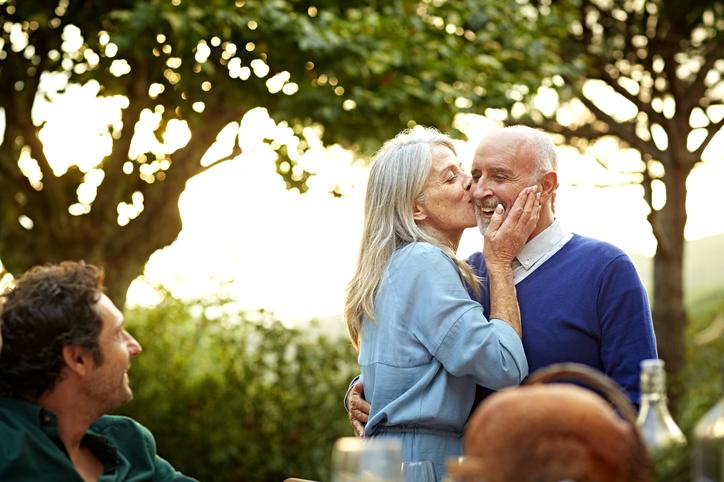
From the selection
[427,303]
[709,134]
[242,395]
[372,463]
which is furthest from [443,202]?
[709,134]

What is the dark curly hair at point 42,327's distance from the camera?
7.84ft

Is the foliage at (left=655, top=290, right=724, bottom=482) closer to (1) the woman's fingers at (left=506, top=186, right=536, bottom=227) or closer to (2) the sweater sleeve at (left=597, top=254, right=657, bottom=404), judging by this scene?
(2) the sweater sleeve at (left=597, top=254, right=657, bottom=404)

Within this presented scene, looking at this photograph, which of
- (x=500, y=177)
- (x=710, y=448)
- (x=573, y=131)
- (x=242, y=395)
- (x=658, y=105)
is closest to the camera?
(x=710, y=448)

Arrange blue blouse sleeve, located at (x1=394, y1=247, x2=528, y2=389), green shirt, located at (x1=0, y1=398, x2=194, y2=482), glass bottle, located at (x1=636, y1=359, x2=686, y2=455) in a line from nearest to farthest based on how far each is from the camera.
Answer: glass bottle, located at (x1=636, y1=359, x2=686, y2=455) → green shirt, located at (x1=0, y1=398, x2=194, y2=482) → blue blouse sleeve, located at (x1=394, y1=247, x2=528, y2=389)

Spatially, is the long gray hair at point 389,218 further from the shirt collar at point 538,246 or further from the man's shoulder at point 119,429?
the man's shoulder at point 119,429

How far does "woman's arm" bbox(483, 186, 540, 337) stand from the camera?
2689 millimetres

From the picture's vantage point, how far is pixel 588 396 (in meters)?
1.30

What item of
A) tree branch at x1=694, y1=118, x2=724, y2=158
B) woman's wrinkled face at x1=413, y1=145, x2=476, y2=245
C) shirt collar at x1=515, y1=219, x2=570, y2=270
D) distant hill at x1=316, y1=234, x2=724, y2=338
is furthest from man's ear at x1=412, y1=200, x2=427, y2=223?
distant hill at x1=316, y1=234, x2=724, y2=338

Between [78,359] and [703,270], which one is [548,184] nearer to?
[78,359]

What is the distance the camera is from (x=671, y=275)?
967 cm

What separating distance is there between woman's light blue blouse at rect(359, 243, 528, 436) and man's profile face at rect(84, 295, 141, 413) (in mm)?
627

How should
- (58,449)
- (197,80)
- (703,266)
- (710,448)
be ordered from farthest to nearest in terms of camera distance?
(703,266), (197,80), (58,449), (710,448)

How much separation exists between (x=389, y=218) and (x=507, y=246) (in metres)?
0.33

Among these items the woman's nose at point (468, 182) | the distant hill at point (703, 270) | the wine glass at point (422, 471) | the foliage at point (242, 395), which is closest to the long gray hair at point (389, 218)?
the woman's nose at point (468, 182)
